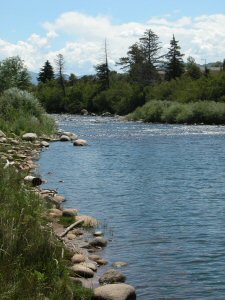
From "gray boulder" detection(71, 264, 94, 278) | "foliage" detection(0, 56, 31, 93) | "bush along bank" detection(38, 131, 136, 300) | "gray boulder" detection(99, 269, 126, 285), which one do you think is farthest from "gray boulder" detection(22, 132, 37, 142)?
"gray boulder" detection(99, 269, 126, 285)

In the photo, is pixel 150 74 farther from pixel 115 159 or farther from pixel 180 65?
pixel 115 159

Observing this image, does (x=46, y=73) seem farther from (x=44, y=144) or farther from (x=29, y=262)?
(x=29, y=262)

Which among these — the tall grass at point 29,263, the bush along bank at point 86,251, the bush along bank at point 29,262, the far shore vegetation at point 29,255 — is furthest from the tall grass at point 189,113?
the tall grass at point 29,263

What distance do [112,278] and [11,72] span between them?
4442cm

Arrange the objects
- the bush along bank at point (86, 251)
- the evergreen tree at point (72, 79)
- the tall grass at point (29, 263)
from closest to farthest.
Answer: the tall grass at point (29, 263), the bush along bank at point (86, 251), the evergreen tree at point (72, 79)

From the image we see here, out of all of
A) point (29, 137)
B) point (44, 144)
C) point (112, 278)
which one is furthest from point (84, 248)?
point (29, 137)

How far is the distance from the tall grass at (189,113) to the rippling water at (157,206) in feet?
83.2

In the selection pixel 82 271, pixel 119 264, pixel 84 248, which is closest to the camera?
pixel 82 271

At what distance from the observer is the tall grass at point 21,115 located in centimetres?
3794

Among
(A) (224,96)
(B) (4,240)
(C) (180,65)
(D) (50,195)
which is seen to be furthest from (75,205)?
(C) (180,65)

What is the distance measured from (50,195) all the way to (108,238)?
456cm

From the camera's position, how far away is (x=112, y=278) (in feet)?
32.2

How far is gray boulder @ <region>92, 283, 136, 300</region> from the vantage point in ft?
28.4

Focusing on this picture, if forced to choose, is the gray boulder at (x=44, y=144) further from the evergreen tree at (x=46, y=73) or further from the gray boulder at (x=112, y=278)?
the evergreen tree at (x=46, y=73)
